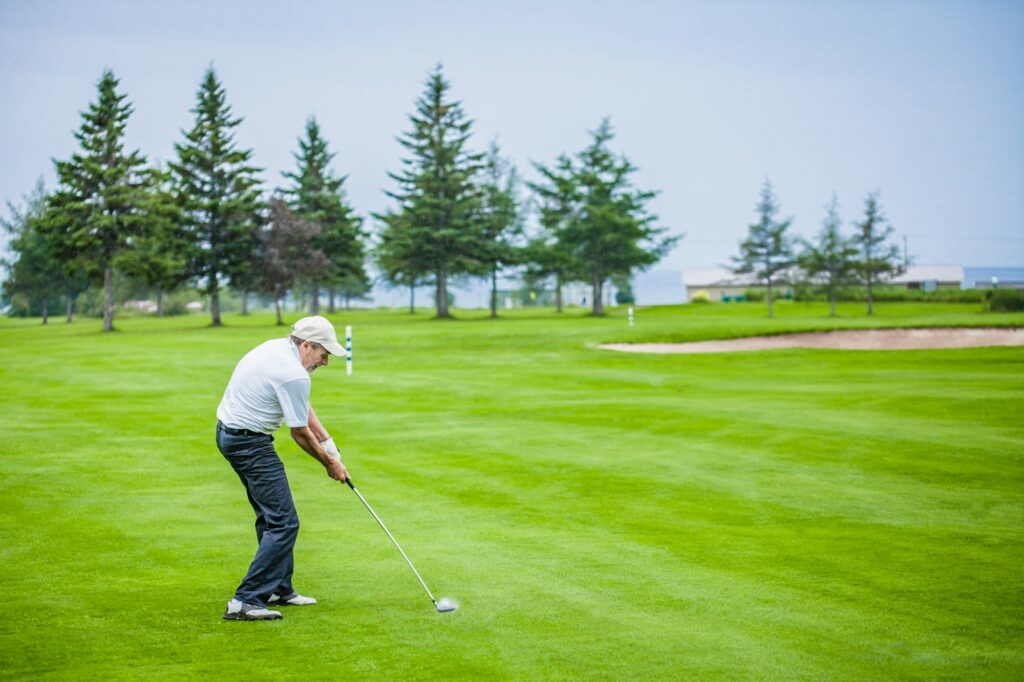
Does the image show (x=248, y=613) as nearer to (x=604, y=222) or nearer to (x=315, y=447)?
(x=315, y=447)

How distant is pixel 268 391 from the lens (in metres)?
7.73

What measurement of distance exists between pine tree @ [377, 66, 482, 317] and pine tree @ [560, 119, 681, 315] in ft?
27.6

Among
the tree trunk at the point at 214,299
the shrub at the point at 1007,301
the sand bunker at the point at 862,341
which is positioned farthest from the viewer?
the tree trunk at the point at 214,299

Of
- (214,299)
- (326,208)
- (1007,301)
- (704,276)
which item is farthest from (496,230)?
(704,276)

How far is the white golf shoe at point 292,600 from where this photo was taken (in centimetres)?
810

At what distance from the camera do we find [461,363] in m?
39.5

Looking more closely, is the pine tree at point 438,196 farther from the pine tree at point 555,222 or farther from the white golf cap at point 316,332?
the white golf cap at point 316,332

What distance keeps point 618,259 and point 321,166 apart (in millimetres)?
28480

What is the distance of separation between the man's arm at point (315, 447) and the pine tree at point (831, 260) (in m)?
71.0

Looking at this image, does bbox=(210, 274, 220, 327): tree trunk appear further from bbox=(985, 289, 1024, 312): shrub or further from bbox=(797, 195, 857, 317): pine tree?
bbox=(985, 289, 1024, 312): shrub

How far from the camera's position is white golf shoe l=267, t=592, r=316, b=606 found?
8.10 metres

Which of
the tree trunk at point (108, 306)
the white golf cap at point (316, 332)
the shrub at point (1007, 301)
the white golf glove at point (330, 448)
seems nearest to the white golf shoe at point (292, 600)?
the white golf glove at point (330, 448)

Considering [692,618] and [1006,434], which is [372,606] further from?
[1006,434]

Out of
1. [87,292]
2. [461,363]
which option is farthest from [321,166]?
[461,363]
